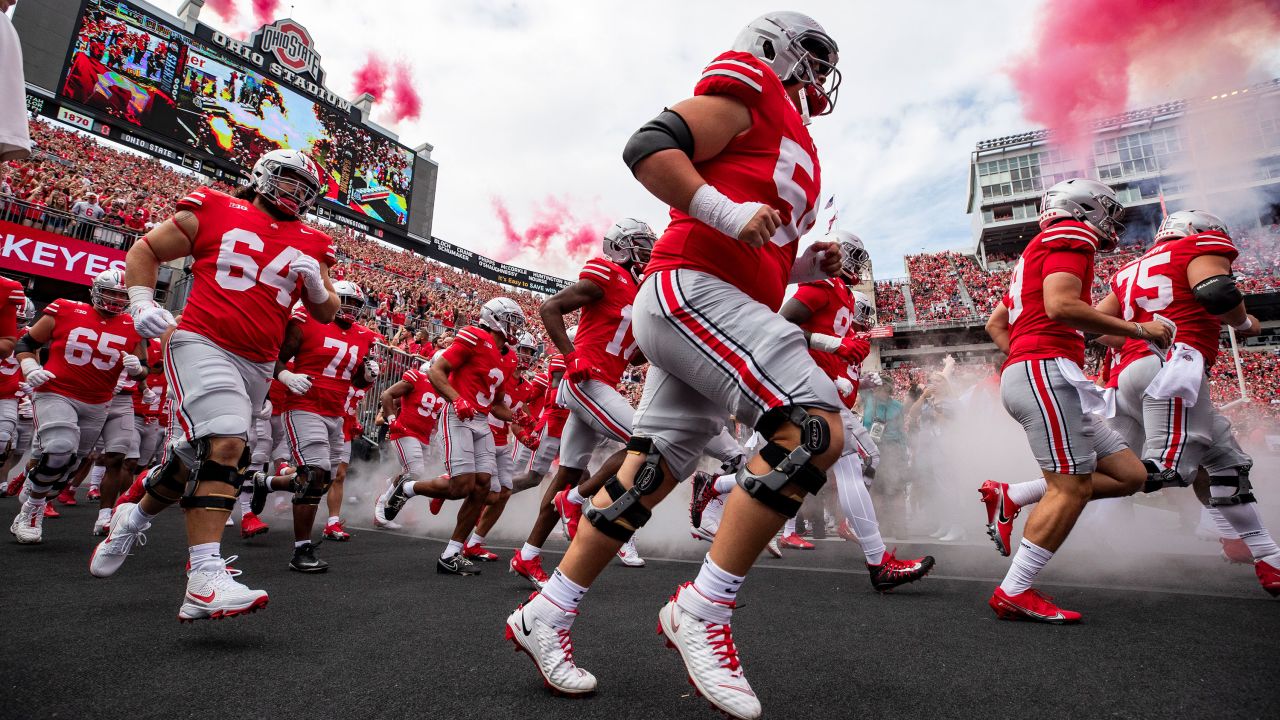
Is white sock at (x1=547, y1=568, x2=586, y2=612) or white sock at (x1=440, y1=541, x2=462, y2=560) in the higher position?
white sock at (x1=547, y1=568, x2=586, y2=612)

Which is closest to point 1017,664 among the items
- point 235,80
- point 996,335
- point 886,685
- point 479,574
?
point 886,685

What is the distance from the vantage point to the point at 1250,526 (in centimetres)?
376

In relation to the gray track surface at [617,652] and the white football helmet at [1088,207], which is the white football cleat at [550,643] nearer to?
the gray track surface at [617,652]

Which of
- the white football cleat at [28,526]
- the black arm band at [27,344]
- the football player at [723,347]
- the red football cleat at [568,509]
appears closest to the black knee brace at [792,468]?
the football player at [723,347]

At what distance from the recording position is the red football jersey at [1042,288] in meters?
3.32

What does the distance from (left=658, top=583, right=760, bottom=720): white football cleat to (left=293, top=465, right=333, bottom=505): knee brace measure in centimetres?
362

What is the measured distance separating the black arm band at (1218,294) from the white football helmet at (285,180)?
16.3ft

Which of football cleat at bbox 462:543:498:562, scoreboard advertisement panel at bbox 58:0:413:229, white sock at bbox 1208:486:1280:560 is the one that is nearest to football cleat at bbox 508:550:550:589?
football cleat at bbox 462:543:498:562

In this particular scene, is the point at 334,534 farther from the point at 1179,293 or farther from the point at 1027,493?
the point at 1179,293

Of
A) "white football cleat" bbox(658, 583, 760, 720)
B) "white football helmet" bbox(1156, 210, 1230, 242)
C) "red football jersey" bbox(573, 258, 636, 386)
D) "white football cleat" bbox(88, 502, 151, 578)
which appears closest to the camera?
"white football cleat" bbox(658, 583, 760, 720)

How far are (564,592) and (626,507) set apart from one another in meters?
0.32

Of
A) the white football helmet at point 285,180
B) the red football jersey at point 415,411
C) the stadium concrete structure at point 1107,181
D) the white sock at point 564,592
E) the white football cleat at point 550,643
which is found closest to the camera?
the white football cleat at point 550,643

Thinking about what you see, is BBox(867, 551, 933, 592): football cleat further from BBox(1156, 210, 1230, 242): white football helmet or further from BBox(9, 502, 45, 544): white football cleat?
BBox(9, 502, 45, 544): white football cleat

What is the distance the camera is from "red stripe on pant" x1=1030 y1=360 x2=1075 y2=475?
320 centimetres
